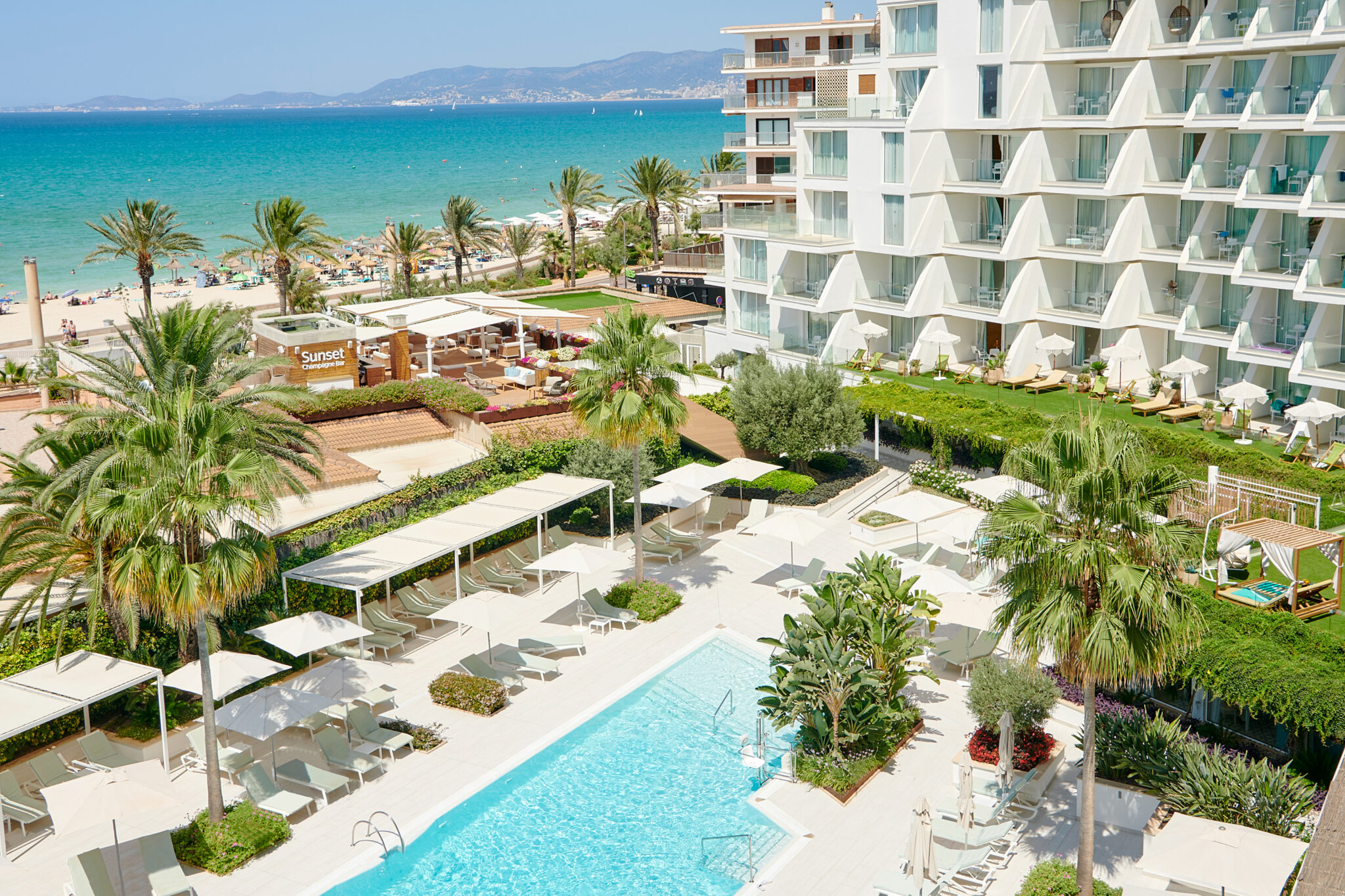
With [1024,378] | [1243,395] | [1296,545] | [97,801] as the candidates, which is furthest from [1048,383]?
[97,801]

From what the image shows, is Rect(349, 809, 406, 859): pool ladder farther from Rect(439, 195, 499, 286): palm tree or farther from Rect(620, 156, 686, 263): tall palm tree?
Rect(620, 156, 686, 263): tall palm tree

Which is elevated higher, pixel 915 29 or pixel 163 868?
pixel 915 29

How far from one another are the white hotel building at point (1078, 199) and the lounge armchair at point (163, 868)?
99.4 feet

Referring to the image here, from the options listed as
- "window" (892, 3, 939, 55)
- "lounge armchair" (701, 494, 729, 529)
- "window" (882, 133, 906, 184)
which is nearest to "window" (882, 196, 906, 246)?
"window" (882, 133, 906, 184)

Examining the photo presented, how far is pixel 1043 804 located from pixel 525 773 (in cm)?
864

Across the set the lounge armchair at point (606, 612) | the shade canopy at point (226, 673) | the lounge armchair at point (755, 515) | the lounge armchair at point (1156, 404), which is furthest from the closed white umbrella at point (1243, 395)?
the shade canopy at point (226, 673)

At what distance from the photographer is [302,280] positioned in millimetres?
61844

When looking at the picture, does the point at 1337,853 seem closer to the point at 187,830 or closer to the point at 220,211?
the point at 187,830

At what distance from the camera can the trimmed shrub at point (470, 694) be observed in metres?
22.5

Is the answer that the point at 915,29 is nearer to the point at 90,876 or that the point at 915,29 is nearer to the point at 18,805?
the point at 18,805

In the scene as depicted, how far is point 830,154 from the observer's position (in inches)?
1756

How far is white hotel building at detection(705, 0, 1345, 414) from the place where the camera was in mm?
34281

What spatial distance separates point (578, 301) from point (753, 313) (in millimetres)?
15664

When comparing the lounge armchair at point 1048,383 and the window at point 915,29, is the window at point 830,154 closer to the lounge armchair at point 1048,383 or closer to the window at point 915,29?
the window at point 915,29
